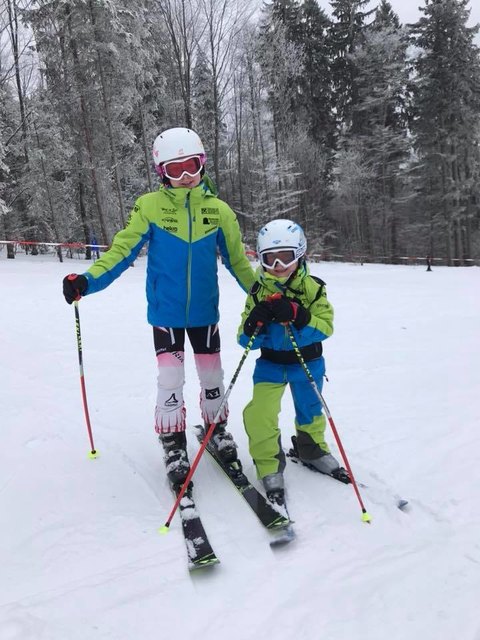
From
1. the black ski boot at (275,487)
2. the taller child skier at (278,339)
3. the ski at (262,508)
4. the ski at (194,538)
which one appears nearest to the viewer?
the ski at (194,538)

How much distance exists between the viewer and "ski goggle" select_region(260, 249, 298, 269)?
10.5 feet

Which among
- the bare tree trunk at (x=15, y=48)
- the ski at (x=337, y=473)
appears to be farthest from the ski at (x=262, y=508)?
the bare tree trunk at (x=15, y=48)

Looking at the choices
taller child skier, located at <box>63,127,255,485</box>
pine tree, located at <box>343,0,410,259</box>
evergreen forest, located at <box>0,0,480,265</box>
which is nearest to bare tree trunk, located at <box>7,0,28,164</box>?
evergreen forest, located at <box>0,0,480,265</box>

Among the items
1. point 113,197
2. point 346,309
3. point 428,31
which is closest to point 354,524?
point 346,309

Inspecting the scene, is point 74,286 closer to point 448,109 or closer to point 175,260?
point 175,260

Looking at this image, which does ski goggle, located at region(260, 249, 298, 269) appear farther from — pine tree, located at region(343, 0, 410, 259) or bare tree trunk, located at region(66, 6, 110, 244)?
pine tree, located at region(343, 0, 410, 259)

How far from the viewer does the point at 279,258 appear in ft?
10.6

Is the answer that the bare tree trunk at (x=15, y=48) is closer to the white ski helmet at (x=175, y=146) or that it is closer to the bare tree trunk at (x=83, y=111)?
the bare tree trunk at (x=83, y=111)

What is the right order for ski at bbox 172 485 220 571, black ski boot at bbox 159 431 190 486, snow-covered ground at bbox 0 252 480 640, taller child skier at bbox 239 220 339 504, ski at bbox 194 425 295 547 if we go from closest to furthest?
snow-covered ground at bbox 0 252 480 640 → ski at bbox 172 485 220 571 → ski at bbox 194 425 295 547 → taller child skier at bbox 239 220 339 504 → black ski boot at bbox 159 431 190 486

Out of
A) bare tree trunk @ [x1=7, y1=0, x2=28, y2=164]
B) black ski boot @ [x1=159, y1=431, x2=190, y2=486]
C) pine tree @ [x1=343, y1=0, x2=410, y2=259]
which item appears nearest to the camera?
black ski boot @ [x1=159, y1=431, x2=190, y2=486]

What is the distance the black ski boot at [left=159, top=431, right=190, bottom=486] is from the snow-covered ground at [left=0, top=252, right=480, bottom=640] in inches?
5.0

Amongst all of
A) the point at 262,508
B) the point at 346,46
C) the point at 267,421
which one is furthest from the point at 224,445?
the point at 346,46

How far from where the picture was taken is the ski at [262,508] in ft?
9.11

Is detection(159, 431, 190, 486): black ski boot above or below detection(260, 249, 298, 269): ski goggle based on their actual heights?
below
